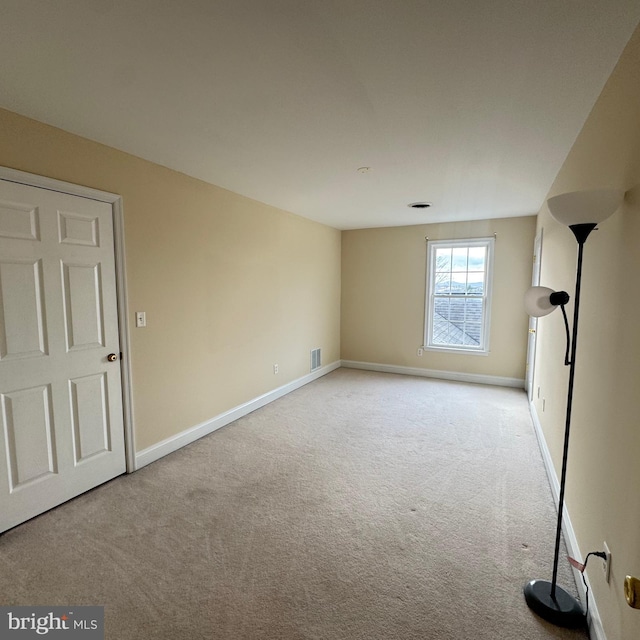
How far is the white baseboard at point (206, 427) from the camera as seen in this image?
2971mm

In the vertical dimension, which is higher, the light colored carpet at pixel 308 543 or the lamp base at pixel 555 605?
the lamp base at pixel 555 605

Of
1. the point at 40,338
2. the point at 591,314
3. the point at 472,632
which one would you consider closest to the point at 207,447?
the point at 40,338

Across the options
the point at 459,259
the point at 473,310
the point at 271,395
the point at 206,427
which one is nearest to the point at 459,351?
the point at 473,310

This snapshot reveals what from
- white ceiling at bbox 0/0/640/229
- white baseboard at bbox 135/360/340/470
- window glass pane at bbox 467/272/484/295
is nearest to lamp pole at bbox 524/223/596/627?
white ceiling at bbox 0/0/640/229

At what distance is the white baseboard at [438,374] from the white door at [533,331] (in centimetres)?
28

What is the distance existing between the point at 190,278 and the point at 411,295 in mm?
3617

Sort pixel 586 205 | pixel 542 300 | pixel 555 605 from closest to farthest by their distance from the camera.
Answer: pixel 586 205, pixel 555 605, pixel 542 300

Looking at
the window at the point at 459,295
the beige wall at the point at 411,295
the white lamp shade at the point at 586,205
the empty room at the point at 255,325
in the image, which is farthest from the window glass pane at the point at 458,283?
the white lamp shade at the point at 586,205

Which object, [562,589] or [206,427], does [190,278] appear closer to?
[206,427]

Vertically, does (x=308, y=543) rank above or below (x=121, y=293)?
below

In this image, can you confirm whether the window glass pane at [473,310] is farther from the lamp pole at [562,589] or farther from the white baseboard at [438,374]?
the lamp pole at [562,589]

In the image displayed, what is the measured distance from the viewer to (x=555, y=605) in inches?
63.6

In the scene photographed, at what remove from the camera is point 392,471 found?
2850mm

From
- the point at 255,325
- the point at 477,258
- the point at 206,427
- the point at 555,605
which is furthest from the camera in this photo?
the point at 477,258
